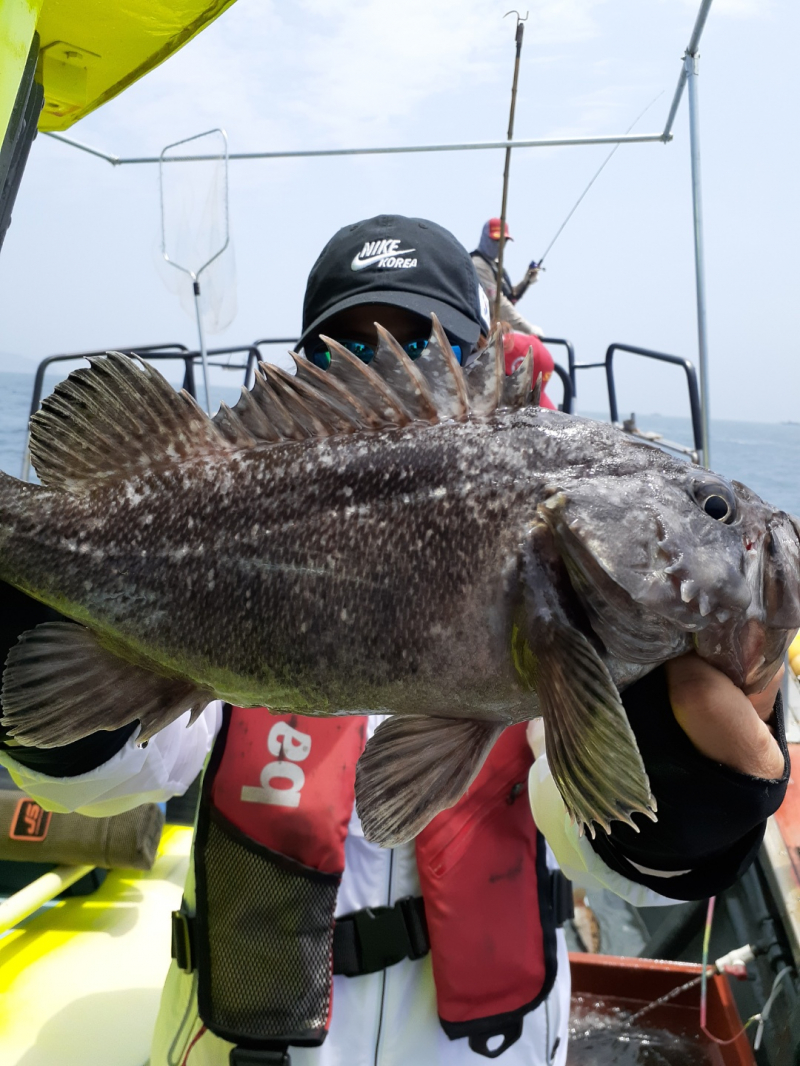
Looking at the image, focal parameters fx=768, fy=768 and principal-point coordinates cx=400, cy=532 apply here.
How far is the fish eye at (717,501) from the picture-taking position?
1252 mm

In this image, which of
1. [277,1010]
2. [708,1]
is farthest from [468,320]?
[708,1]

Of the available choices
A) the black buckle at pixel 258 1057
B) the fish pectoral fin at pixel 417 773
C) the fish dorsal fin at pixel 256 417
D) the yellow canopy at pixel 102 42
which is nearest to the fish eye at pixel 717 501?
the fish pectoral fin at pixel 417 773

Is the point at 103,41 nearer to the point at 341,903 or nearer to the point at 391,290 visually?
the point at 391,290

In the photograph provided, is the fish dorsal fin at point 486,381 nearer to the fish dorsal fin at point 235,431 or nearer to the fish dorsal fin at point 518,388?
the fish dorsal fin at point 518,388

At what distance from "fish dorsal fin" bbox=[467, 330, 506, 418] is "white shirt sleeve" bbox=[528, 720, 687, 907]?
979mm

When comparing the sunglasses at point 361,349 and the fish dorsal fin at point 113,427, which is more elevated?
the sunglasses at point 361,349

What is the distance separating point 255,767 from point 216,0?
1751 millimetres

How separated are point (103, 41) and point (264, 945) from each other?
6.86ft

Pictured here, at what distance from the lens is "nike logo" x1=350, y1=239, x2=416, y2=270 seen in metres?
2.49

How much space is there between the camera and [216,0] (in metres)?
1.40

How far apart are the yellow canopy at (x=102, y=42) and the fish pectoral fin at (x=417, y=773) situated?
1.33m

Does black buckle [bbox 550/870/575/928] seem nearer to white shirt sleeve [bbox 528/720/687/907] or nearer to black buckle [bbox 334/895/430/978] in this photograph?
white shirt sleeve [bbox 528/720/687/907]

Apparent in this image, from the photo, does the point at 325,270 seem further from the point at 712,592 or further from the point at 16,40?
the point at 712,592

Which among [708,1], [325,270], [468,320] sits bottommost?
[468,320]
